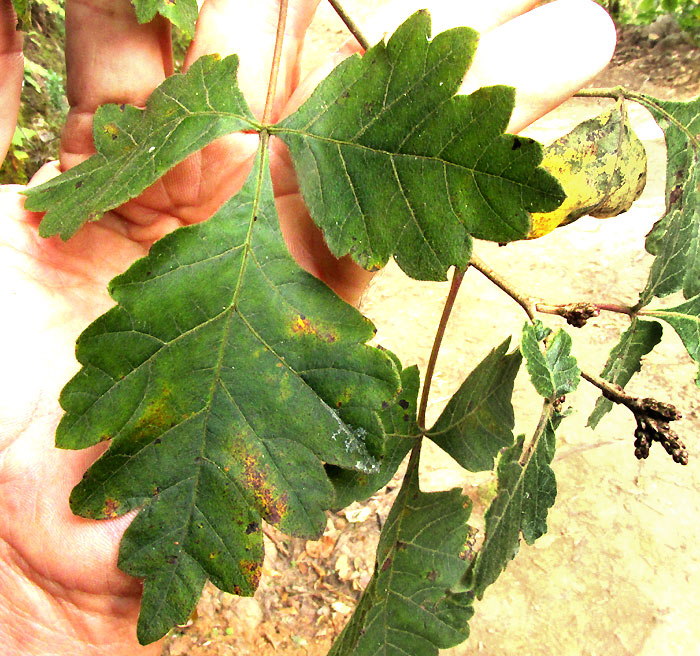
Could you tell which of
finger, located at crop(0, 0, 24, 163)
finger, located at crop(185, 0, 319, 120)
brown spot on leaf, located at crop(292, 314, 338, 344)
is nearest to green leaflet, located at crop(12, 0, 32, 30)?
finger, located at crop(0, 0, 24, 163)

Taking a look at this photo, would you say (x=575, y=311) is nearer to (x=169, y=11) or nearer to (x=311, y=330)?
(x=311, y=330)

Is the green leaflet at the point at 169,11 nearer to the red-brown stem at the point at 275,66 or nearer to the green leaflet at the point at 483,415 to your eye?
the red-brown stem at the point at 275,66

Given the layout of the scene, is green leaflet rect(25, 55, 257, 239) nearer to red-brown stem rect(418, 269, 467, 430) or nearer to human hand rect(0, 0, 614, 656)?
human hand rect(0, 0, 614, 656)

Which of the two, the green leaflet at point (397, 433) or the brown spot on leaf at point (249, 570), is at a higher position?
the brown spot on leaf at point (249, 570)

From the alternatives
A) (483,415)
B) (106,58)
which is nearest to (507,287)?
(483,415)

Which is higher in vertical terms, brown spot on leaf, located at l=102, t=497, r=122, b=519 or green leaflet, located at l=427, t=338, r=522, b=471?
brown spot on leaf, located at l=102, t=497, r=122, b=519

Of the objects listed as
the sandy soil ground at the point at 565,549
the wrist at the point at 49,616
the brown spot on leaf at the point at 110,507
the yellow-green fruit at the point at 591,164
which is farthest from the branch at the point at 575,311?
the sandy soil ground at the point at 565,549

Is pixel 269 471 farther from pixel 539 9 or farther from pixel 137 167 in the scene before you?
pixel 539 9
